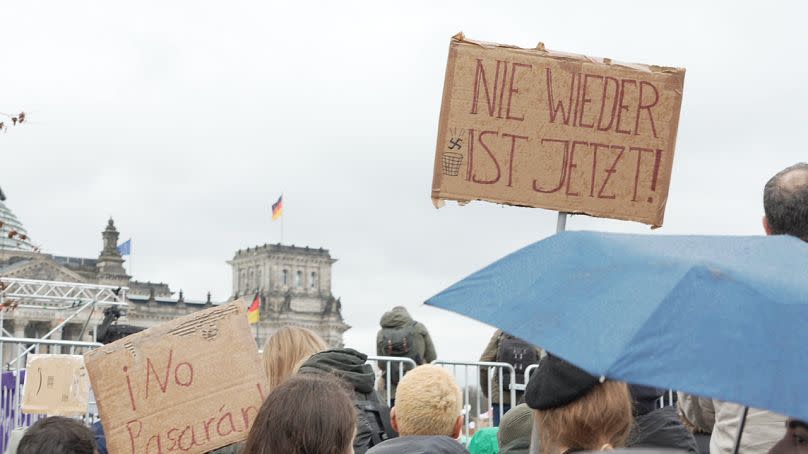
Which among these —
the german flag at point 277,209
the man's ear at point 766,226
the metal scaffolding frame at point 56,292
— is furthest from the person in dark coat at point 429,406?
the german flag at point 277,209

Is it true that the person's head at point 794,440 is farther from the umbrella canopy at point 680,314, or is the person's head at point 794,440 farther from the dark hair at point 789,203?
the dark hair at point 789,203

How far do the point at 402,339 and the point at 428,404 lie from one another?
5749mm

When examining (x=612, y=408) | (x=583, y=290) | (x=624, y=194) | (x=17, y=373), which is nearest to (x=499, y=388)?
(x=17, y=373)

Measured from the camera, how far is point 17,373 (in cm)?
1002

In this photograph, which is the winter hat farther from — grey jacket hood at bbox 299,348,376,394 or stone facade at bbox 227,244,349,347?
stone facade at bbox 227,244,349,347

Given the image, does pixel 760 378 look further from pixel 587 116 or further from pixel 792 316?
pixel 587 116

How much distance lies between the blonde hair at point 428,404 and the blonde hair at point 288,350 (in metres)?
0.96

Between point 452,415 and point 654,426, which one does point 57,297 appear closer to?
point 452,415

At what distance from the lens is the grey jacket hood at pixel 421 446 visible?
4723mm

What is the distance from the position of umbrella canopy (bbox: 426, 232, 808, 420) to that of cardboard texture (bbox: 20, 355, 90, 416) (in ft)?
20.2

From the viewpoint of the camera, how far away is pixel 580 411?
12.1 feet

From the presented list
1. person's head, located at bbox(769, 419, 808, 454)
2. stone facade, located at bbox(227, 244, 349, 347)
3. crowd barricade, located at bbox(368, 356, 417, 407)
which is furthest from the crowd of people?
stone facade, located at bbox(227, 244, 349, 347)

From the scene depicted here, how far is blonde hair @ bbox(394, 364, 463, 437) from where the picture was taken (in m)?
4.98

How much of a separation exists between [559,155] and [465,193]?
44cm
